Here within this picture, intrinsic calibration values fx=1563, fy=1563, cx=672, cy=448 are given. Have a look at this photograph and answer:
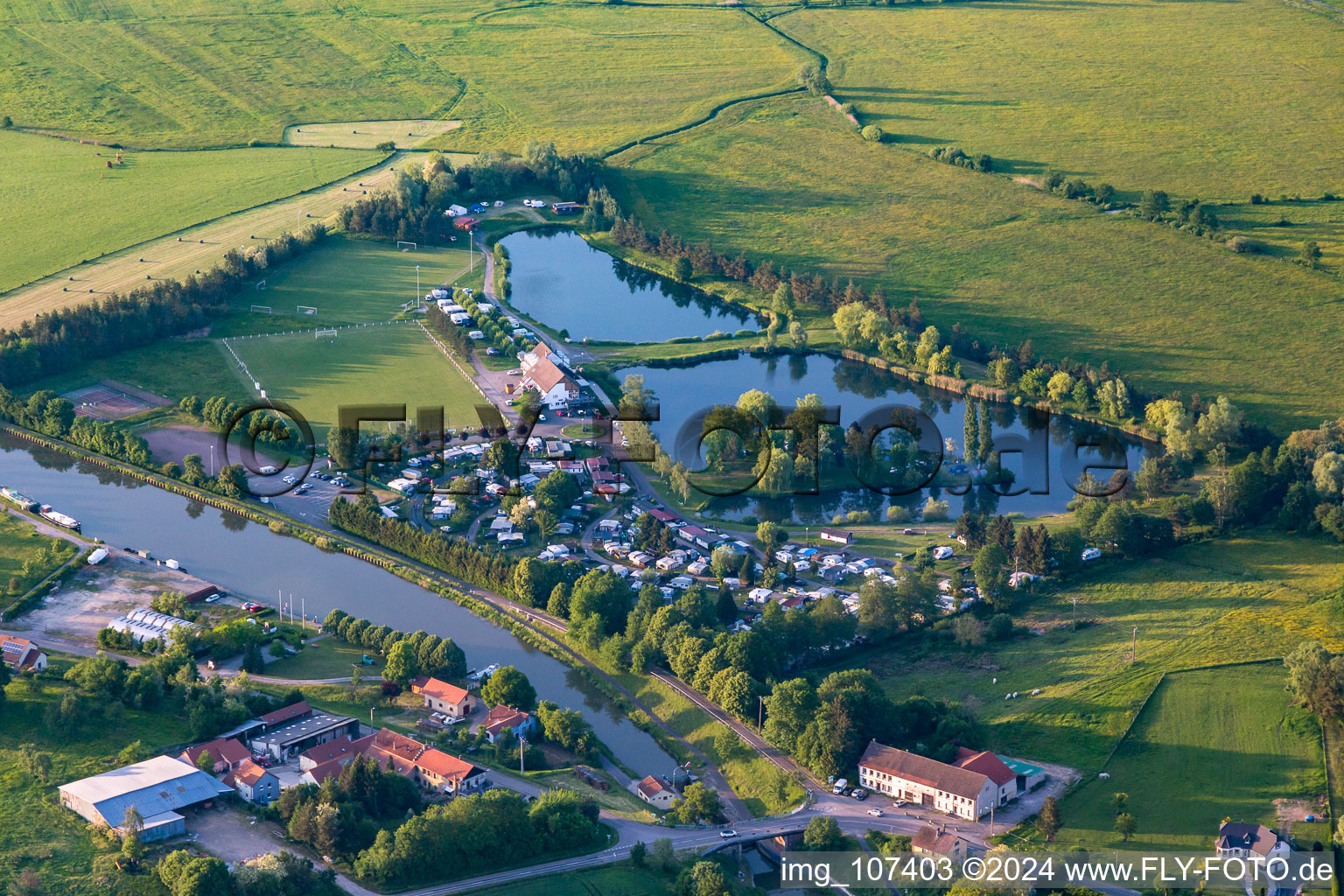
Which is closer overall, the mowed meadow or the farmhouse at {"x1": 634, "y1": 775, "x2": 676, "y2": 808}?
the farmhouse at {"x1": 634, "y1": 775, "x2": 676, "y2": 808}

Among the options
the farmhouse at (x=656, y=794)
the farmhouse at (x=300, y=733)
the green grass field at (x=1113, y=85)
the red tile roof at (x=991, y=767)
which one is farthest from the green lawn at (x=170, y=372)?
the green grass field at (x=1113, y=85)

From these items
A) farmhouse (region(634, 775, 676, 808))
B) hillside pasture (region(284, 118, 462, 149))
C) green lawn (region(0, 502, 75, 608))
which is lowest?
farmhouse (region(634, 775, 676, 808))

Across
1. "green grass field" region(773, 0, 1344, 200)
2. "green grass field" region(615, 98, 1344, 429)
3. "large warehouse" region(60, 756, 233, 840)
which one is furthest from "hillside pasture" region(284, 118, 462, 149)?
"large warehouse" region(60, 756, 233, 840)

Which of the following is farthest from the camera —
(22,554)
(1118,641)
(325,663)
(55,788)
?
(22,554)

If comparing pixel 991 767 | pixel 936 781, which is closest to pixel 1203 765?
pixel 991 767

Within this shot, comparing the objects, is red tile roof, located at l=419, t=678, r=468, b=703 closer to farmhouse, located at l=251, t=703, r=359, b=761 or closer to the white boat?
farmhouse, located at l=251, t=703, r=359, b=761

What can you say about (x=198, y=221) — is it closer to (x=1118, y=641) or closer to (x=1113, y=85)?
(x=1118, y=641)

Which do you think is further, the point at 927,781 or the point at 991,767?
the point at 991,767
